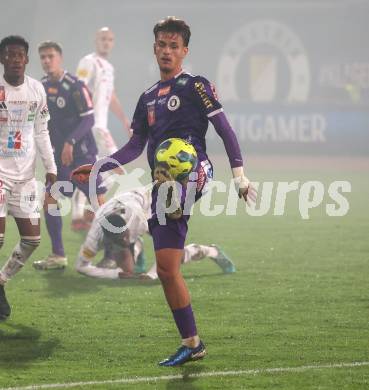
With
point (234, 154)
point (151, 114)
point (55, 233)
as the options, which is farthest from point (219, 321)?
point (55, 233)

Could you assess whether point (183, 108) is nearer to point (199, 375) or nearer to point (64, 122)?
point (199, 375)

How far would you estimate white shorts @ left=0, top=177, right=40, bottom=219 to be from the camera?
8.16m

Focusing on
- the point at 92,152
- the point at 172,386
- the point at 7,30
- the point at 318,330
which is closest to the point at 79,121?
the point at 92,152

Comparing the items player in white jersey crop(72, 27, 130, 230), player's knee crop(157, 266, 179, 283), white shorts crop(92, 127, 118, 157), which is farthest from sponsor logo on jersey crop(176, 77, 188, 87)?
white shorts crop(92, 127, 118, 157)

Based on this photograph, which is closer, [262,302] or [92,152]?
[262,302]

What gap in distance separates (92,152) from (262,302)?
3.84 m

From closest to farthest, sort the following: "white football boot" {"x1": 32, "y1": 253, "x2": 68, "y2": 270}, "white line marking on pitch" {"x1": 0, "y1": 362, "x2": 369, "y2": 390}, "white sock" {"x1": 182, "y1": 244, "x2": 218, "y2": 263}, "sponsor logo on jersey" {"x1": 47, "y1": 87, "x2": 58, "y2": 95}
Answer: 1. "white line marking on pitch" {"x1": 0, "y1": 362, "x2": 369, "y2": 390}
2. "white sock" {"x1": 182, "y1": 244, "x2": 218, "y2": 263}
3. "white football boot" {"x1": 32, "y1": 253, "x2": 68, "y2": 270}
4. "sponsor logo on jersey" {"x1": 47, "y1": 87, "x2": 58, "y2": 95}

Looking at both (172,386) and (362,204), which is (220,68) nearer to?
(362,204)

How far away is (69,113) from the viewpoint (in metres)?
11.7

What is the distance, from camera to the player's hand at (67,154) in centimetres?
1101

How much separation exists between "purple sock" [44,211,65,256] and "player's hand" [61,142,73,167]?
597mm

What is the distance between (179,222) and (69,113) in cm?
531

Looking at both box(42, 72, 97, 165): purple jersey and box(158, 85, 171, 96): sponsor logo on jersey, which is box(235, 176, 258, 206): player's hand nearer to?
box(158, 85, 171, 96): sponsor logo on jersey

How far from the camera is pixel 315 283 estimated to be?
9.98 metres
